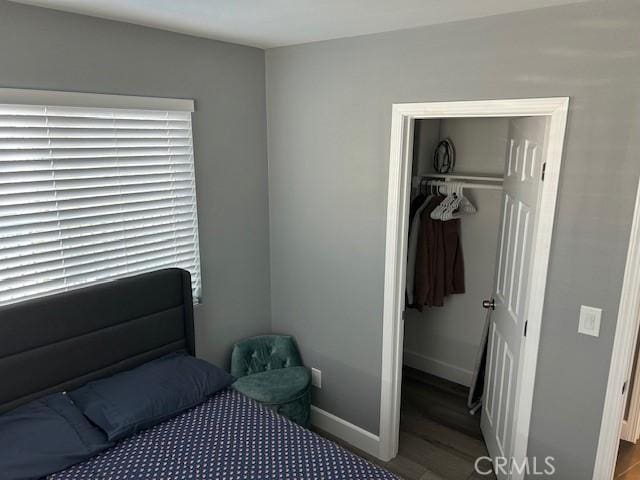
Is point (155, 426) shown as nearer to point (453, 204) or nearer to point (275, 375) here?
point (275, 375)

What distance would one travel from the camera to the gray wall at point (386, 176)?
187 cm

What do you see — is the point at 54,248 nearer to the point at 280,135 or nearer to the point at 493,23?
the point at 280,135

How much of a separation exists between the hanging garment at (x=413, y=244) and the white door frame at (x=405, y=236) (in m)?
0.76

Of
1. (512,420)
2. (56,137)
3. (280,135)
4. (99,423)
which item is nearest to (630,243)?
(512,420)

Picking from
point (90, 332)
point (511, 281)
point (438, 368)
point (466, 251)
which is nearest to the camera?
point (90, 332)

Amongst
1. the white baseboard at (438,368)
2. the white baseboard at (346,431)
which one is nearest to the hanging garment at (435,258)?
the white baseboard at (438,368)

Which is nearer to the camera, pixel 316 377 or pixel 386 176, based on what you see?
pixel 386 176

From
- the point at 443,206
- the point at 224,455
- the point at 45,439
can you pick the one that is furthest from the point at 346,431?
the point at 45,439

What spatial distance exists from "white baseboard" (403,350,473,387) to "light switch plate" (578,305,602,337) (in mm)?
1796

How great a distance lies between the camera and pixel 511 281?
2564 mm

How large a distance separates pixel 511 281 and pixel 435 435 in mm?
1274

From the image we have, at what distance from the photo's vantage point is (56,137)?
2.06 meters

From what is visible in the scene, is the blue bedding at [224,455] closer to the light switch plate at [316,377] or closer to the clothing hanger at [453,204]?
the light switch plate at [316,377]

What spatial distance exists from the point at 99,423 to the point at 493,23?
2535mm
